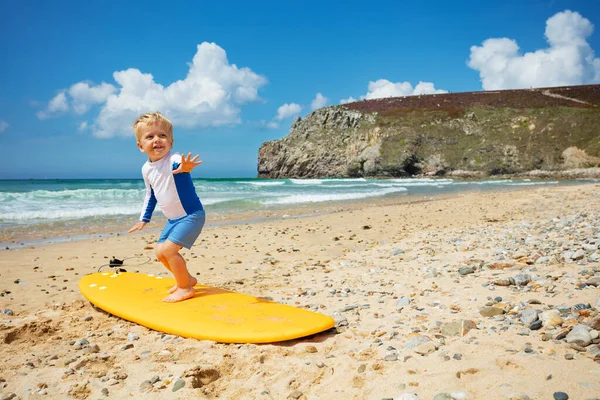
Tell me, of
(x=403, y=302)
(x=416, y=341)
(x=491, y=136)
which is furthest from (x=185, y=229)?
(x=491, y=136)

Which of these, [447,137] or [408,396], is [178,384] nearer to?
[408,396]

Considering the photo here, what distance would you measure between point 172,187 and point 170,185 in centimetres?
3

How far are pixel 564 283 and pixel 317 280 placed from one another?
2.33 m

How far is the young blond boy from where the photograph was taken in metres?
3.47

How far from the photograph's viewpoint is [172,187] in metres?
3.48

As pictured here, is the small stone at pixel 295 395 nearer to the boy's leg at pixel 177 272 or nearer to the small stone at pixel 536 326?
the small stone at pixel 536 326

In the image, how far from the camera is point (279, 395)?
209 cm

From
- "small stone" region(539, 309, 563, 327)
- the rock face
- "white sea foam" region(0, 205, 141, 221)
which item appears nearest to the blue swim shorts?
"small stone" region(539, 309, 563, 327)

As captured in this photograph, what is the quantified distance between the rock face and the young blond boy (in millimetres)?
44945

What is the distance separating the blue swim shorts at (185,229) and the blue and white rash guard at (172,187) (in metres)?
0.05

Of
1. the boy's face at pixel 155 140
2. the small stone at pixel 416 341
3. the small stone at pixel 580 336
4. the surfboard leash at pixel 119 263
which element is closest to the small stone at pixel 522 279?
the small stone at pixel 580 336

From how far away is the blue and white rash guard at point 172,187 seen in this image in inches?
137

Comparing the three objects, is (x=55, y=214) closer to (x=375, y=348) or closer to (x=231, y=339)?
(x=231, y=339)

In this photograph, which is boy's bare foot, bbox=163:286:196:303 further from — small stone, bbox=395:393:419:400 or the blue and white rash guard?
small stone, bbox=395:393:419:400
